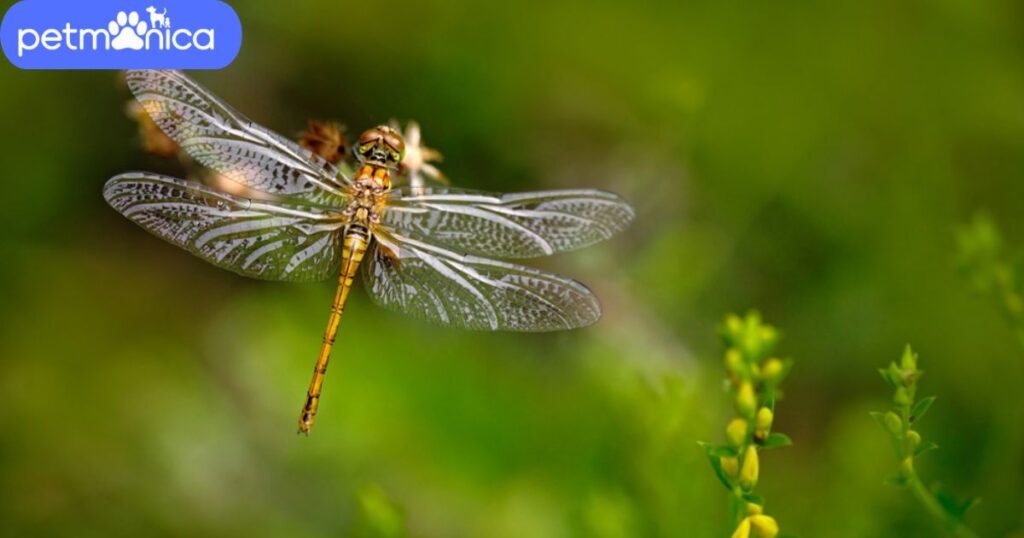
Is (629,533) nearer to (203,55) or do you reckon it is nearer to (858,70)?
(203,55)

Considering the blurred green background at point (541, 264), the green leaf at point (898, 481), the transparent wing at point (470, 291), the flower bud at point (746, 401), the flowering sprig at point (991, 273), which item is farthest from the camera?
the blurred green background at point (541, 264)

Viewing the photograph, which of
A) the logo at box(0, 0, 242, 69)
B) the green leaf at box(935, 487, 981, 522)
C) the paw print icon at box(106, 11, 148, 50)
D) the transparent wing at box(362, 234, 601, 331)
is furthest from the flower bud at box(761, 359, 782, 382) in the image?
the paw print icon at box(106, 11, 148, 50)

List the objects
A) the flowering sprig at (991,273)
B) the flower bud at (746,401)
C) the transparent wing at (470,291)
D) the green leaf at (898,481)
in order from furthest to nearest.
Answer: the transparent wing at (470,291)
the flowering sprig at (991,273)
the green leaf at (898,481)
the flower bud at (746,401)

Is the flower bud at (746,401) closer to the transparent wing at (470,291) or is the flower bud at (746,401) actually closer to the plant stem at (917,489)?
the plant stem at (917,489)

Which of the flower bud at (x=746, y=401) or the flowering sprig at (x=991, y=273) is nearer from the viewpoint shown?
the flower bud at (x=746, y=401)

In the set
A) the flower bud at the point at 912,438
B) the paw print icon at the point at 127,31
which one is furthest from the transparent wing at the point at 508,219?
the paw print icon at the point at 127,31

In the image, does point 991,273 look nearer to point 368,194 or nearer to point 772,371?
point 772,371

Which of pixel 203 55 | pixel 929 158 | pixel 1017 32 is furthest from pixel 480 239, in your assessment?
pixel 1017 32
